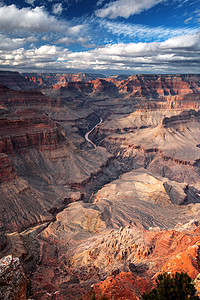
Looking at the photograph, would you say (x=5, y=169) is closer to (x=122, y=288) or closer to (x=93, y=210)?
(x=93, y=210)

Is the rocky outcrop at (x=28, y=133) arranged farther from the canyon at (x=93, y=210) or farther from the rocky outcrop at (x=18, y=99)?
the rocky outcrop at (x=18, y=99)

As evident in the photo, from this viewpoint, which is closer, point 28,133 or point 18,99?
point 28,133

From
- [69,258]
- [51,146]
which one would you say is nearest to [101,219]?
[69,258]

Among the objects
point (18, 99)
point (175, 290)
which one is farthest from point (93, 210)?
point (18, 99)

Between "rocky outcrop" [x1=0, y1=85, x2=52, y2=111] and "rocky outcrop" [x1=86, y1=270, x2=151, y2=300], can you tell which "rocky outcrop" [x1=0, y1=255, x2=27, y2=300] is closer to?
"rocky outcrop" [x1=86, y1=270, x2=151, y2=300]

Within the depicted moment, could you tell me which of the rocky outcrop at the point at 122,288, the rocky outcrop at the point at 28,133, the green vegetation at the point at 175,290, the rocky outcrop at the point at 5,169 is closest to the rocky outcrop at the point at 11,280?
the rocky outcrop at the point at 122,288

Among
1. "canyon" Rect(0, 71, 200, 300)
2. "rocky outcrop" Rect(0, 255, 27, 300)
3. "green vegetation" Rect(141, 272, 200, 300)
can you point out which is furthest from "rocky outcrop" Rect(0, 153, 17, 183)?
"green vegetation" Rect(141, 272, 200, 300)
